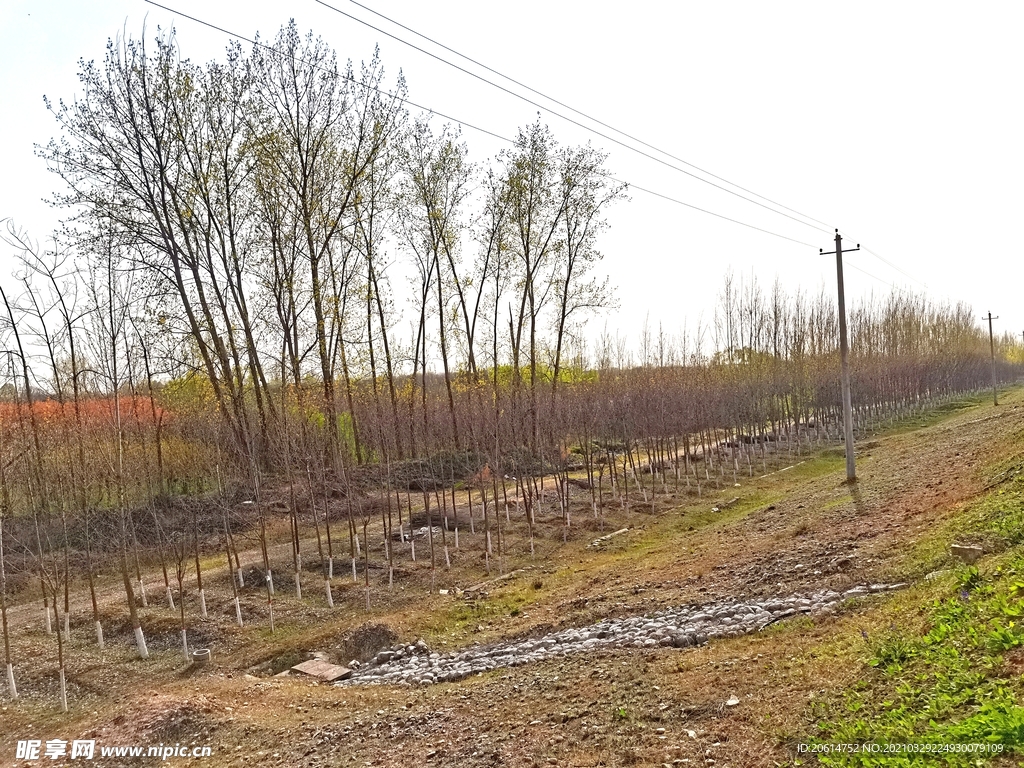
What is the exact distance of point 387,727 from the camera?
22.8 feet

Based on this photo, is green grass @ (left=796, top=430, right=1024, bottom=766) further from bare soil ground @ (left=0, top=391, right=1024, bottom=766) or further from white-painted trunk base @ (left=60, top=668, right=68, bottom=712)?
white-painted trunk base @ (left=60, top=668, right=68, bottom=712)

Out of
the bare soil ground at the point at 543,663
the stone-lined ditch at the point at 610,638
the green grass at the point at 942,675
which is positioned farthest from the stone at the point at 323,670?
the green grass at the point at 942,675

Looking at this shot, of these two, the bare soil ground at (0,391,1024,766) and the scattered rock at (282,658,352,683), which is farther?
the scattered rock at (282,658,352,683)

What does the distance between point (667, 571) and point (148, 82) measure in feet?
59.7

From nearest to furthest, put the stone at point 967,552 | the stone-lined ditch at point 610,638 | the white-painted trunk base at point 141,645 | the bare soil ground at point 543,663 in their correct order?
the bare soil ground at point 543,663 < the stone at point 967,552 < the stone-lined ditch at point 610,638 < the white-painted trunk base at point 141,645

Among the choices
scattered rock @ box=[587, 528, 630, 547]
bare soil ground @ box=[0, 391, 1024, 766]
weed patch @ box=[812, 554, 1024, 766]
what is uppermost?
weed patch @ box=[812, 554, 1024, 766]

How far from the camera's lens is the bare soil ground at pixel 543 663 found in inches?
217

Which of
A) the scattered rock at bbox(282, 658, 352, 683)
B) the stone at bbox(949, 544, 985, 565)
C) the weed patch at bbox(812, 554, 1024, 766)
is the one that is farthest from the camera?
the scattered rock at bbox(282, 658, 352, 683)

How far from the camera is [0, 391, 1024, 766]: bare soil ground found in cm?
552

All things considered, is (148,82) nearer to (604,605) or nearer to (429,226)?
(429,226)

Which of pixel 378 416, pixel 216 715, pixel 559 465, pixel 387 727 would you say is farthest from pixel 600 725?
pixel 559 465

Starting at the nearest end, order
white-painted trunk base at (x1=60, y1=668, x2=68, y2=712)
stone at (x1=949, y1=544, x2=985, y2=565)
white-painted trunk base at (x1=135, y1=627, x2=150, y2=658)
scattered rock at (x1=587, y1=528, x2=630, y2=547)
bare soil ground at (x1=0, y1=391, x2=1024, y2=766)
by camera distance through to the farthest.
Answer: bare soil ground at (x1=0, y1=391, x2=1024, y2=766) → stone at (x1=949, y1=544, x2=985, y2=565) → white-painted trunk base at (x1=60, y1=668, x2=68, y2=712) → white-painted trunk base at (x1=135, y1=627, x2=150, y2=658) → scattered rock at (x1=587, y1=528, x2=630, y2=547)

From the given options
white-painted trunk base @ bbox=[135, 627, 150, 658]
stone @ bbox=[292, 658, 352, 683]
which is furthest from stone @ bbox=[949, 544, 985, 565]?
white-painted trunk base @ bbox=[135, 627, 150, 658]

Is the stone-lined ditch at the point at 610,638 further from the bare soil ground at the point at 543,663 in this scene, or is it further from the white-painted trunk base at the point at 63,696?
the white-painted trunk base at the point at 63,696
